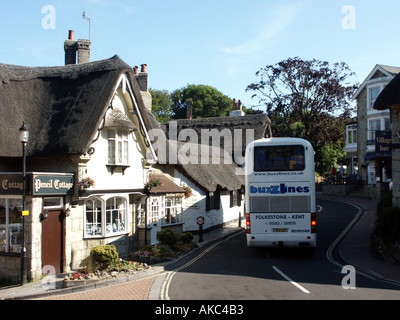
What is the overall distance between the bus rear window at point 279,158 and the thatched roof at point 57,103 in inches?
240

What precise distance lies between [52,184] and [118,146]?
3.85 meters

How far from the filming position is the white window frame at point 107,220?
1698 cm

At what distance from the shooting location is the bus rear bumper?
15.7 metres

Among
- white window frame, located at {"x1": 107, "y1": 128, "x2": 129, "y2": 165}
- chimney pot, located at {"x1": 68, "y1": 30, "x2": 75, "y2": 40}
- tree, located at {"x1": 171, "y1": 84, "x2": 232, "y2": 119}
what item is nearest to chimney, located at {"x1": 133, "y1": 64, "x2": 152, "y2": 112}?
chimney pot, located at {"x1": 68, "y1": 30, "x2": 75, "y2": 40}

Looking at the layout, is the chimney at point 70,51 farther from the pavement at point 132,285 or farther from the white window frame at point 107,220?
the pavement at point 132,285

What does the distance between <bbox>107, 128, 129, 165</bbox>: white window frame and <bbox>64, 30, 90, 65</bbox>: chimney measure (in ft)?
21.5

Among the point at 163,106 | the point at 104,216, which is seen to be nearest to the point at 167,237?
the point at 104,216

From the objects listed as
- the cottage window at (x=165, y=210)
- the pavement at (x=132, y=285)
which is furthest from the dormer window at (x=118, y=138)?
the pavement at (x=132, y=285)

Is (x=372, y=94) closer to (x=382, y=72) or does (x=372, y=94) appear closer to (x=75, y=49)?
(x=382, y=72)

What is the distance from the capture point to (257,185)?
627 inches

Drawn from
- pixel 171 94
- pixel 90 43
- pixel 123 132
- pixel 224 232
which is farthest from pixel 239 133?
pixel 171 94

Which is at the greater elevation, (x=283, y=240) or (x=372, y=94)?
(x=372, y=94)

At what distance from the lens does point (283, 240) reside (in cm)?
1579
